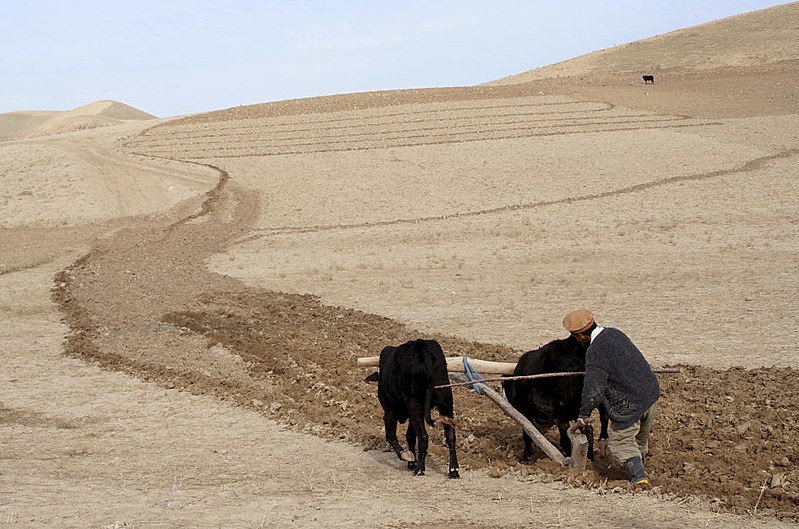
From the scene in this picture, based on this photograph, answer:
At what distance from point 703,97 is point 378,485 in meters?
47.6

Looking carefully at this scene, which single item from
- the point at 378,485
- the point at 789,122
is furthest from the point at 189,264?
the point at 789,122

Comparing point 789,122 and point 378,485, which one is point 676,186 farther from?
point 378,485

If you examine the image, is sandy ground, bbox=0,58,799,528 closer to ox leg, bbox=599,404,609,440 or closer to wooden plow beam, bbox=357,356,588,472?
wooden plow beam, bbox=357,356,588,472

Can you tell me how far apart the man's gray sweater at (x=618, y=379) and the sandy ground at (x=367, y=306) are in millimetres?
650

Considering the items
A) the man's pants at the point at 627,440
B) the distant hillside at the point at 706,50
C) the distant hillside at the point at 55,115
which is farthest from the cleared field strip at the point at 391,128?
the distant hillside at the point at 55,115

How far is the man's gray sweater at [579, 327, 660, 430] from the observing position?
773 cm

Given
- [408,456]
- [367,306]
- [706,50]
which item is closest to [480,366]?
[408,456]

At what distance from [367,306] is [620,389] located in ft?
33.2

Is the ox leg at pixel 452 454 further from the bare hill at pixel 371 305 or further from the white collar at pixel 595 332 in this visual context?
the white collar at pixel 595 332

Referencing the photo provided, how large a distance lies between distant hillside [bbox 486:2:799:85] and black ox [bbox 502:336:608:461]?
59.3 metres

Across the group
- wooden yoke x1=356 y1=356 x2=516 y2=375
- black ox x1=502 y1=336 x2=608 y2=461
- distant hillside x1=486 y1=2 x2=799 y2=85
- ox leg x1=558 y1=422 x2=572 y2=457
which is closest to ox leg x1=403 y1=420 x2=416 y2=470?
wooden yoke x1=356 y1=356 x2=516 y2=375

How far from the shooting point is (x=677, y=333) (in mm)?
14430

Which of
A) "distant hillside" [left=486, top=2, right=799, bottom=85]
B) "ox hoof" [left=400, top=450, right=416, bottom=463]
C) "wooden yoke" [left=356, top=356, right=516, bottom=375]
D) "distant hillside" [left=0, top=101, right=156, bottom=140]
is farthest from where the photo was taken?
"distant hillside" [left=0, top=101, right=156, bottom=140]

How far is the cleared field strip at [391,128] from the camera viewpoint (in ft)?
137
